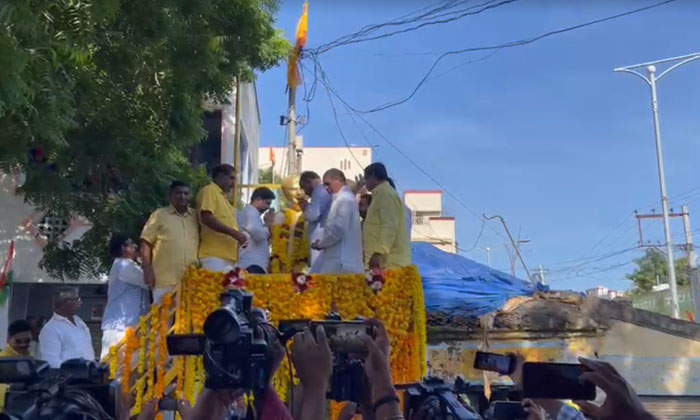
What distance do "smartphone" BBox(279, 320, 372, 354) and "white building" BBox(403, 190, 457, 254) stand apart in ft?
107

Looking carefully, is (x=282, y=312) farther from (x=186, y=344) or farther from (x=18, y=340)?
(x=186, y=344)

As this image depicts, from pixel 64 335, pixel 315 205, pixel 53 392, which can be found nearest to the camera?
pixel 53 392

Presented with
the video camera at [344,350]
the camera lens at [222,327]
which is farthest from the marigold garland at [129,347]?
the camera lens at [222,327]

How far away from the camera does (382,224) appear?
707cm

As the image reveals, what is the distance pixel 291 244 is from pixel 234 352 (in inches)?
219

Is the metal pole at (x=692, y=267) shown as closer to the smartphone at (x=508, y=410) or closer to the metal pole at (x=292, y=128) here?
the metal pole at (x=292, y=128)

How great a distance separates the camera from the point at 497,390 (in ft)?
12.0

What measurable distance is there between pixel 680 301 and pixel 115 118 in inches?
959

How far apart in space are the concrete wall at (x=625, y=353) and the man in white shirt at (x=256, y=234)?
4.03 meters

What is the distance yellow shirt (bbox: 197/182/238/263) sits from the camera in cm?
687

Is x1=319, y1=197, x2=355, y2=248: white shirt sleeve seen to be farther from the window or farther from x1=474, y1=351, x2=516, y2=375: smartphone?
the window

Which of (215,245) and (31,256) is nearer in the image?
(215,245)

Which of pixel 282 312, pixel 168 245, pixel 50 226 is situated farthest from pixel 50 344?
pixel 50 226

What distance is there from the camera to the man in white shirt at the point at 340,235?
23.1ft
